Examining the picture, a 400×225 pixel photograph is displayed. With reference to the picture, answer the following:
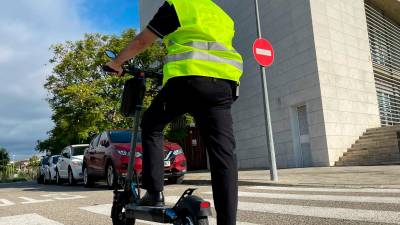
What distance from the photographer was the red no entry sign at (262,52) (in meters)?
10.7

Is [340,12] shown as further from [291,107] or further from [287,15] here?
[291,107]

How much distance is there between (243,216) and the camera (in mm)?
5125

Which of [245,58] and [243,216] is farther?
[245,58]

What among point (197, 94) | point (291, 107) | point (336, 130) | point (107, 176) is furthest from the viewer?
point (291, 107)

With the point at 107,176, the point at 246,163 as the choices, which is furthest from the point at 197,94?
the point at 246,163

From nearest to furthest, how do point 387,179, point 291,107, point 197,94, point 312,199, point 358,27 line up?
point 197,94 < point 312,199 < point 387,179 < point 291,107 < point 358,27

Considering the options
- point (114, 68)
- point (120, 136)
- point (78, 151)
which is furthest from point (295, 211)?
point (78, 151)

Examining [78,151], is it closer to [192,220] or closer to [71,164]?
[71,164]

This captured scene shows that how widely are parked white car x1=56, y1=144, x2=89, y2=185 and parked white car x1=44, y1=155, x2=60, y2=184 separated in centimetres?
149

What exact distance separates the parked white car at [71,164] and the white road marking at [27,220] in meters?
9.67

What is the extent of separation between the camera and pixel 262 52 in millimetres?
10930

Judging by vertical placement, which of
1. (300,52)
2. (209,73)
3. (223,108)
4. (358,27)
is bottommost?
(223,108)

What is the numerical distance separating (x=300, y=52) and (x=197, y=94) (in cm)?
A: 1509

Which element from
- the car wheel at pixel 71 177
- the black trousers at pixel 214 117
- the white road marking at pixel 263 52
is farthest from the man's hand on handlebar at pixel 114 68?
the car wheel at pixel 71 177
